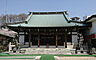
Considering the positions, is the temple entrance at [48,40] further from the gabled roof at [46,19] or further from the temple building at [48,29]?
the gabled roof at [46,19]

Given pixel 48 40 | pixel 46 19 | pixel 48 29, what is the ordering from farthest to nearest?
pixel 46 19 < pixel 48 40 < pixel 48 29

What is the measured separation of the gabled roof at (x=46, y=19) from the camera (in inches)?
945

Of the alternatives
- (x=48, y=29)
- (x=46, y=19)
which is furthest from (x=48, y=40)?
(x=46, y=19)

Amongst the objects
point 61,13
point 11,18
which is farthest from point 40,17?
point 11,18

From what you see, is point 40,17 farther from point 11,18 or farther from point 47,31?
point 11,18

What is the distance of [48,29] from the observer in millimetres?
24734

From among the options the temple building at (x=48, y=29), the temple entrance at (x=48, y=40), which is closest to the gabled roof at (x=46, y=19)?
the temple building at (x=48, y=29)

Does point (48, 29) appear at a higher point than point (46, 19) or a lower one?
lower

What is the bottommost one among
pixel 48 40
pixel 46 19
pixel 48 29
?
pixel 48 40

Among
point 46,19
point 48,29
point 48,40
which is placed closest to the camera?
point 48,29

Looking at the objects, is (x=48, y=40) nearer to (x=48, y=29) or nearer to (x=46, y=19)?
(x=48, y=29)

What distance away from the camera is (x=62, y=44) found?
25.8m

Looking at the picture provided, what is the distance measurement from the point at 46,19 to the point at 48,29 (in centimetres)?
322

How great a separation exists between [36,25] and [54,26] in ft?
12.4
